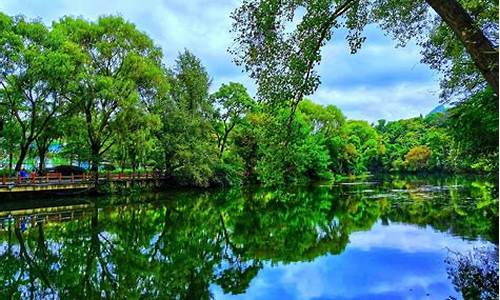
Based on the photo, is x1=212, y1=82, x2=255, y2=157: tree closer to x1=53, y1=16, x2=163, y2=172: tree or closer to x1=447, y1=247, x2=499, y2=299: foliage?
x1=53, y1=16, x2=163, y2=172: tree

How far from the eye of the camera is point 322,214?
74.3ft

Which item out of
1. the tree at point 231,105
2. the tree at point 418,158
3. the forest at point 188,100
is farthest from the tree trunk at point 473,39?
the tree at point 418,158

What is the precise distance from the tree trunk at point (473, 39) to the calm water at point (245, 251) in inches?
190

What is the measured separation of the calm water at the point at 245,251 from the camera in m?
10.2

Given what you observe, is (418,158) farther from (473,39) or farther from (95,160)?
(473,39)

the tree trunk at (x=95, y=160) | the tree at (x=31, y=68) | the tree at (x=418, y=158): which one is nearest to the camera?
the tree at (x=31, y=68)

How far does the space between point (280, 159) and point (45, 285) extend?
21.4 feet

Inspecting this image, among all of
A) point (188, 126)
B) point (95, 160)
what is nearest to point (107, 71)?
point (95, 160)

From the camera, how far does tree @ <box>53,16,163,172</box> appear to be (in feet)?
104

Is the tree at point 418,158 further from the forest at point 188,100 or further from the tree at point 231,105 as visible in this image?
the tree at point 231,105

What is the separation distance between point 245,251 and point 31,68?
20.7 meters

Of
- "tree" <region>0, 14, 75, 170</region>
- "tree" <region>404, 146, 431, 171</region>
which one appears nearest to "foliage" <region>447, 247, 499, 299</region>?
"tree" <region>0, 14, 75, 170</region>

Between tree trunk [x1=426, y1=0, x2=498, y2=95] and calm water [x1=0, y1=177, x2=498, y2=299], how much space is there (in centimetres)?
483

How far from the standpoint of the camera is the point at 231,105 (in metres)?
49.3
